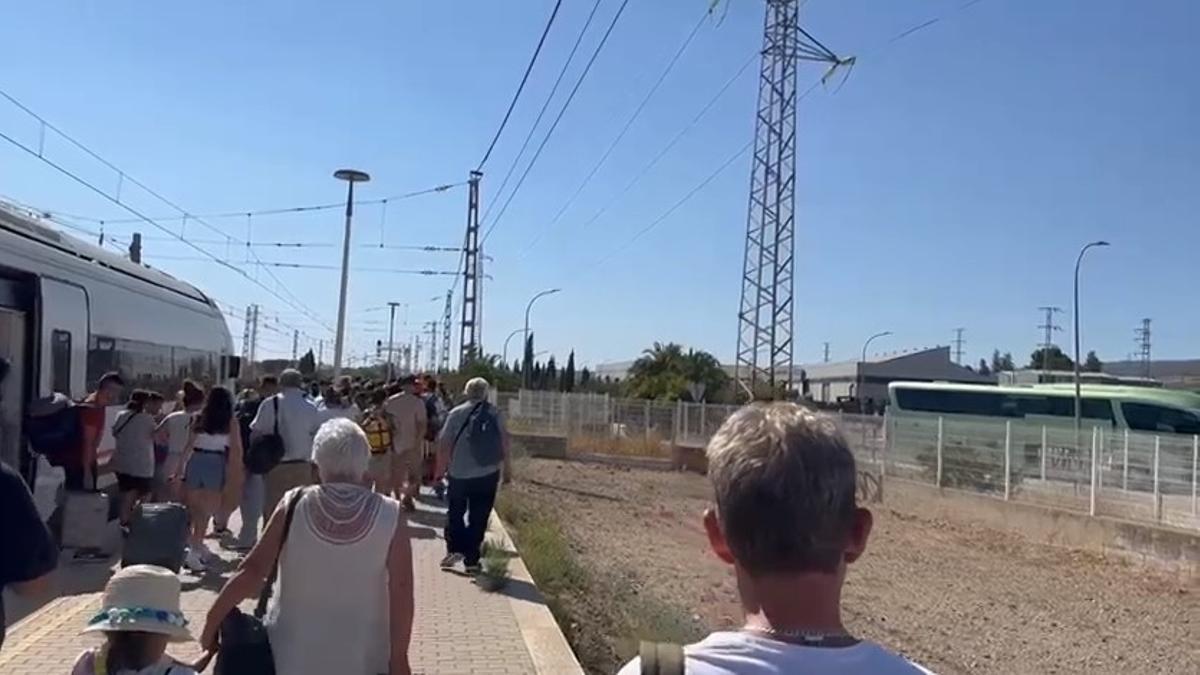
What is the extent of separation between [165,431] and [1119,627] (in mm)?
14435

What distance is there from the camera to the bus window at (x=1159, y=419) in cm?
4019

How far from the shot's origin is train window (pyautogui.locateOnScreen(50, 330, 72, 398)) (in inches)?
515

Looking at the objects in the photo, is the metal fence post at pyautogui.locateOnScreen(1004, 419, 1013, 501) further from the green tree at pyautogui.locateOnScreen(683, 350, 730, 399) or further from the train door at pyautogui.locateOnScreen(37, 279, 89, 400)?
the green tree at pyautogui.locateOnScreen(683, 350, 730, 399)

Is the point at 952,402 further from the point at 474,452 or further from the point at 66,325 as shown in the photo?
the point at 474,452

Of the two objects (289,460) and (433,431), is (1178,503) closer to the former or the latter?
(433,431)

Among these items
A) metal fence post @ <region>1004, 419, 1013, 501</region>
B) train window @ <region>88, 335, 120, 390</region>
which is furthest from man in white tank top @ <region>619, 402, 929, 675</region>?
metal fence post @ <region>1004, 419, 1013, 501</region>

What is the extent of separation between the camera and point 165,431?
12.8m

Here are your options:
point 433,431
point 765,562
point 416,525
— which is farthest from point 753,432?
point 433,431

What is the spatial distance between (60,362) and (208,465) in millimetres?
3597

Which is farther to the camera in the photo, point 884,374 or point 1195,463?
point 884,374

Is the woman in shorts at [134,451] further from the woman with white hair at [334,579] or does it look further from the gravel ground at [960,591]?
the woman with white hair at [334,579]

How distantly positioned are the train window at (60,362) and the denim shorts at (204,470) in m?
3.10

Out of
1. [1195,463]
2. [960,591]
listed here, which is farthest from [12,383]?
[1195,463]

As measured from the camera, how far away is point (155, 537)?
645cm
